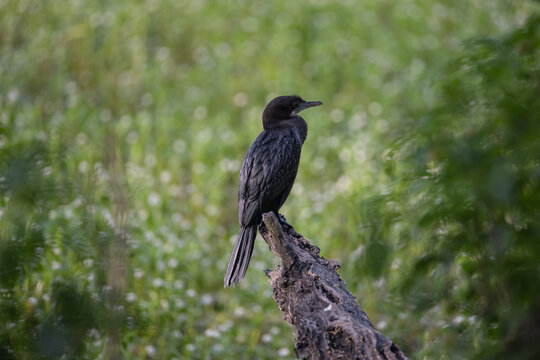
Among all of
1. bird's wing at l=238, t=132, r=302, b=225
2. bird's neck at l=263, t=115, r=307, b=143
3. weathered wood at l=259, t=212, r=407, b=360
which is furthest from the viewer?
bird's neck at l=263, t=115, r=307, b=143

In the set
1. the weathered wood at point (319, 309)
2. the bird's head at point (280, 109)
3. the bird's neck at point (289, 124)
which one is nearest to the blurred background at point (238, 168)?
the weathered wood at point (319, 309)

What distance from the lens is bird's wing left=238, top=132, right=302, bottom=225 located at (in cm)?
358

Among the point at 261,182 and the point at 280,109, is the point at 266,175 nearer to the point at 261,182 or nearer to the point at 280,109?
the point at 261,182

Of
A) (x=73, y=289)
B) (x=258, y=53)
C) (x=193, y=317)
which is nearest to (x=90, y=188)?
(x=73, y=289)

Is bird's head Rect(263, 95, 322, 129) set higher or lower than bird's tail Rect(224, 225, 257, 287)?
higher

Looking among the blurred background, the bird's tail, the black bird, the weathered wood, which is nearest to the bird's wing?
the black bird

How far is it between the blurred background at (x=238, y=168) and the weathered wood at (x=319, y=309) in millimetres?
218

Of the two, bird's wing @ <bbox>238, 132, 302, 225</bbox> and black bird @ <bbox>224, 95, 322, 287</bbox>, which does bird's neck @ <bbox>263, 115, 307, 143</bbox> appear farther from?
bird's wing @ <bbox>238, 132, 302, 225</bbox>

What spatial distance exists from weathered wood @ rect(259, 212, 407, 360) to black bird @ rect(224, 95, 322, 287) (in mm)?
443

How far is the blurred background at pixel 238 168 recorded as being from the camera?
1.44 m

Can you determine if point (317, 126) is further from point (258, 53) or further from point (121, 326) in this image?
point (121, 326)

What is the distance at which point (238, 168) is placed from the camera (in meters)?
6.38

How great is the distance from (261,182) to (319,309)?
47.7 inches

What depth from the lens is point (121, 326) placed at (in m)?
1.40
